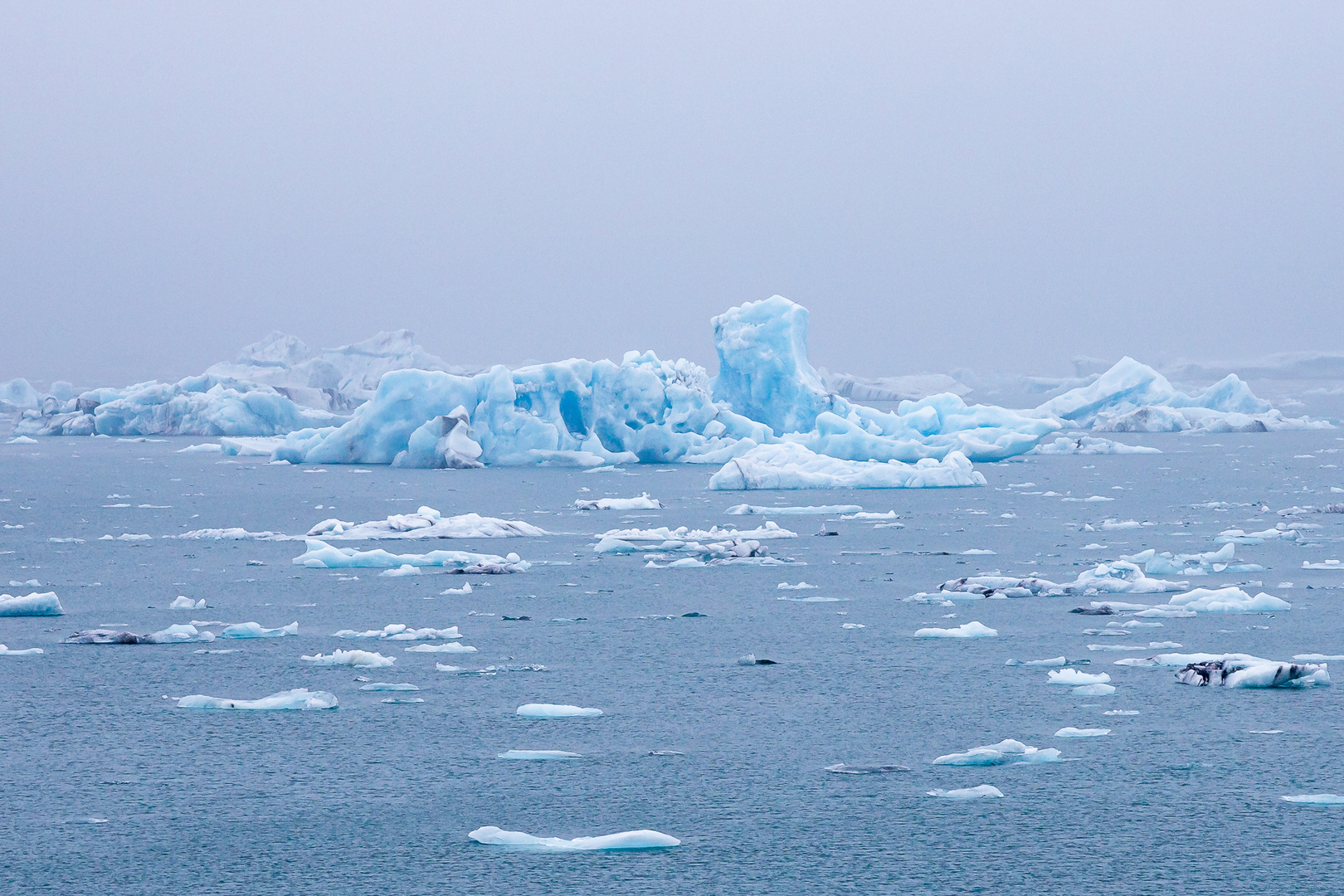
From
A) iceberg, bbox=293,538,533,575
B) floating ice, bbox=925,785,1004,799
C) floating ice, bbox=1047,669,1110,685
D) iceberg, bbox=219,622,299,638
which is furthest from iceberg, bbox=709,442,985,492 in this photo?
floating ice, bbox=925,785,1004,799

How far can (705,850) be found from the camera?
4.02 meters

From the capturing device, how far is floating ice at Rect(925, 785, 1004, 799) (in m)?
4.53

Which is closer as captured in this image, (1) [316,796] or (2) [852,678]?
(1) [316,796]

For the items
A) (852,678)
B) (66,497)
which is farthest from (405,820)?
(66,497)

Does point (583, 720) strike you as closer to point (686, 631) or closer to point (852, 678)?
point (852, 678)

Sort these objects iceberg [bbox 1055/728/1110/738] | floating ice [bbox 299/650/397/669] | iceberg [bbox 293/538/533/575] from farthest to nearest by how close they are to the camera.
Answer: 1. iceberg [bbox 293/538/533/575]
2. floating ice [bbox 299/650/397/669]
3. iceberg [bbox 1055/728/1110/738]

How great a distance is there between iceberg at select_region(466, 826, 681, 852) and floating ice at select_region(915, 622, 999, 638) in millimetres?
3920

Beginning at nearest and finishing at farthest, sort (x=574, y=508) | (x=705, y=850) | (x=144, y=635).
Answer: (x=705, y=850)
(x=144, y=635)
(x=574, y=508)

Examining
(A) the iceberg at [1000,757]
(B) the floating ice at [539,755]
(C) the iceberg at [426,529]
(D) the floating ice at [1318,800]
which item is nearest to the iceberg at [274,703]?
(B) the floating ice at [539,755]

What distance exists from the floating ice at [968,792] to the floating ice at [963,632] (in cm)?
318

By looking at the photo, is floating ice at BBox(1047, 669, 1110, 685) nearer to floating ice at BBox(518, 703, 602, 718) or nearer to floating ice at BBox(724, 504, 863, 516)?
floating ice at BBox(518, 703, 602, 718)

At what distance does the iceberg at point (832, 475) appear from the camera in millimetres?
20578

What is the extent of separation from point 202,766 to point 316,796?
60 cm

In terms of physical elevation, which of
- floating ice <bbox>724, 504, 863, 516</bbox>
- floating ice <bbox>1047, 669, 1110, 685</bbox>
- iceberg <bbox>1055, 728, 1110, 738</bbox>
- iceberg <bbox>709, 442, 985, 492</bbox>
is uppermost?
iceberg <bbox>709, 442, 985, 492</bbox>
